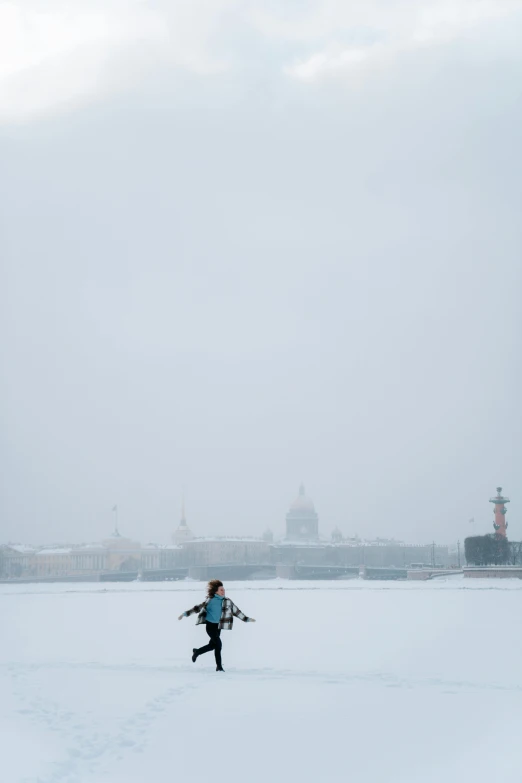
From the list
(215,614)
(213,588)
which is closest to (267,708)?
(215,614)

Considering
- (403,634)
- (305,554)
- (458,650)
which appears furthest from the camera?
(305,554)

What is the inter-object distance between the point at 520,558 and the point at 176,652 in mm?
66265

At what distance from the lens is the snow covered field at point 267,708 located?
8375mm

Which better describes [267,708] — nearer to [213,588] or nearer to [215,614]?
[215,614]

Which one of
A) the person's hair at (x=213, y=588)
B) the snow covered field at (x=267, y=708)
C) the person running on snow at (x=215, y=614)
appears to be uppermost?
the person's hair at (x=213, y=588)

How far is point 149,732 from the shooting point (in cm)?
960

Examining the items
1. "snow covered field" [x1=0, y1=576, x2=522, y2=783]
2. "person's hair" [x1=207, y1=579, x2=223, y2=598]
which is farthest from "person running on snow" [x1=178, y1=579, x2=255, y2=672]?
"snow covered field" [x1=0, y1=576, x2=522, y2=783]

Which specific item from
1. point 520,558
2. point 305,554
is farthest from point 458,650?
point 305,554

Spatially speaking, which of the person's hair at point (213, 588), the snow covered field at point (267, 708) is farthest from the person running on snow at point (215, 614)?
the snow covered field at point (267, 708)

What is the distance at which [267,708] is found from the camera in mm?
10867

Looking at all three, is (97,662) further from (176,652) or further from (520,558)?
(520,558)

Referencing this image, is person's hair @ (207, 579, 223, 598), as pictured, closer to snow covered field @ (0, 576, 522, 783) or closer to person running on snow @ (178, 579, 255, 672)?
person running on snow @ (178, 579, 255, 672)

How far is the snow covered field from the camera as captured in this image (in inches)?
330

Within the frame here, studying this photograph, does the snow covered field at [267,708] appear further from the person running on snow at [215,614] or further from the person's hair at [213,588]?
the person's hair at [213,588]
